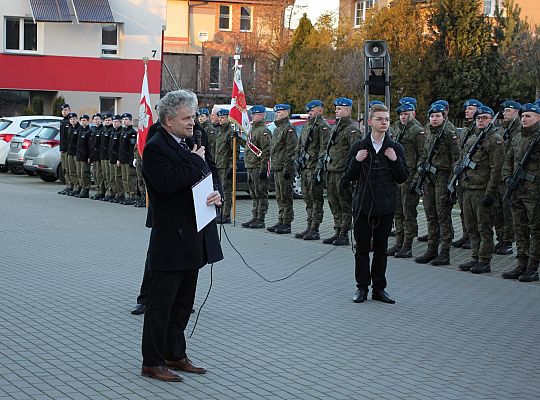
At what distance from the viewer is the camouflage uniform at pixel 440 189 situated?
13953 mm

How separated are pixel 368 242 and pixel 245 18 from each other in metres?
50.8

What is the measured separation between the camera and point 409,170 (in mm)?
14367

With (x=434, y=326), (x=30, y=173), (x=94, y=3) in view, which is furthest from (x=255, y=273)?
(x=94, y=3)

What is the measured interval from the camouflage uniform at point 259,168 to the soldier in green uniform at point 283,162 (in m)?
0.40

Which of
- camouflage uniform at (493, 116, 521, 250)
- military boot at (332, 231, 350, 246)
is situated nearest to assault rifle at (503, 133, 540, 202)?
camouflage uniform at (493, 116, 521, 250)

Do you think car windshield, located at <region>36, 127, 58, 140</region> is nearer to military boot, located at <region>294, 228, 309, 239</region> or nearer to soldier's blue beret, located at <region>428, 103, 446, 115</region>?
military boot, located at <region>294, 228, 309, 239</region>

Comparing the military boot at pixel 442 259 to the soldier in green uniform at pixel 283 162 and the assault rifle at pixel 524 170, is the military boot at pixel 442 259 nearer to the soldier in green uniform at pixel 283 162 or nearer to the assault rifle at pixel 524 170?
the assault rifle at pixel 524 170

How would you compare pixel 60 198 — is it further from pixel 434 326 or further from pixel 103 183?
pixel 434 326

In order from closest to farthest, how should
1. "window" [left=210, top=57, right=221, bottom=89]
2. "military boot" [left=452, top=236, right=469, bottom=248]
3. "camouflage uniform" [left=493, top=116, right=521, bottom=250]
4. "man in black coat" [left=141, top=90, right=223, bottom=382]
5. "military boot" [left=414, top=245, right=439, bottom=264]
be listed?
1. "man in black coat" [left=141, top=90, right=223, bottom=382]
2. "military boot" [left=414, top=245, right=439, bottom=264]
3. "camouflage uniform" [left=493, top=116, right=521, bottom=250]
4. "military boot" [left=452, top=236, right=469, bottom=248]
5. "window" [left=210, top=57, right=221, bottom=89]

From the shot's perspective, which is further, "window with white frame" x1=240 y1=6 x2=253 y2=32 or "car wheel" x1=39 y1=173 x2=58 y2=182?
"window with white frame" x1=240 y1=6 x2=253 y2=32

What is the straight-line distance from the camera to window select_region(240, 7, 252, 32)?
6000 centimetres

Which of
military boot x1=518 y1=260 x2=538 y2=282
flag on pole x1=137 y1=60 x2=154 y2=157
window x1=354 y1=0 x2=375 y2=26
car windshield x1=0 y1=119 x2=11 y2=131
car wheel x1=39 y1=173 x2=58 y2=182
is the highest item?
window x1=354 y1=0 x2=375 y2=26

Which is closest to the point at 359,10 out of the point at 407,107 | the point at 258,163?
the point at 258,163

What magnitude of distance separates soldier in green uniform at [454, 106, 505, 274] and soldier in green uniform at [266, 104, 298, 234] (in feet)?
14.6
